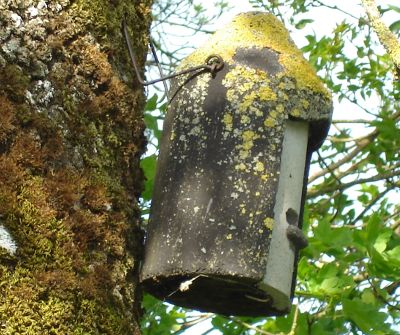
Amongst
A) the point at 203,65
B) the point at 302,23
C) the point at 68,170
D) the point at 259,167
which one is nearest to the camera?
the point at 68,170

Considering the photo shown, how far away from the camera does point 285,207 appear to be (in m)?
1.95

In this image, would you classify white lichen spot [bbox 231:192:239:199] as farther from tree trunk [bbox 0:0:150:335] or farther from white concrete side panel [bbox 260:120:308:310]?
tree trunk [bbox 0:0:150:335]

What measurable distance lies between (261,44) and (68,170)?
692 millimetres

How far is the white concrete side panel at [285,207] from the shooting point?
6.20 ft

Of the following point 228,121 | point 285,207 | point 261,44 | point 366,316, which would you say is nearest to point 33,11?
point 228,121

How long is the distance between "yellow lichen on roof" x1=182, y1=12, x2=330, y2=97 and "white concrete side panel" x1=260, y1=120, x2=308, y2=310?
12 cm

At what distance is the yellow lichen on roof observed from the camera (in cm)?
207

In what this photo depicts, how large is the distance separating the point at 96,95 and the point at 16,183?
373mm

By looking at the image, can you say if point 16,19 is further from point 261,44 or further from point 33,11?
point 261,44

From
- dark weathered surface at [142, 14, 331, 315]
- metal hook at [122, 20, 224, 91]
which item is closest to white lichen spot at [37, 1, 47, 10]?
metal hook at [122, 20, 224, 91]

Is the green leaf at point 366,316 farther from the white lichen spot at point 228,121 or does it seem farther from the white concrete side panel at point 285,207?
the white lichen spot at point 228,121

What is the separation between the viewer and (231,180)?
1889 millimetres

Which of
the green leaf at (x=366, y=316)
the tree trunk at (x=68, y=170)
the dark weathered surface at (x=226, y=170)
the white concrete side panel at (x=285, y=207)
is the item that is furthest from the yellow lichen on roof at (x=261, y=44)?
the green leaf at (x=366, y=316)

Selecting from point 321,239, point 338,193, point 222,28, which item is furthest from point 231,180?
point 338,193
